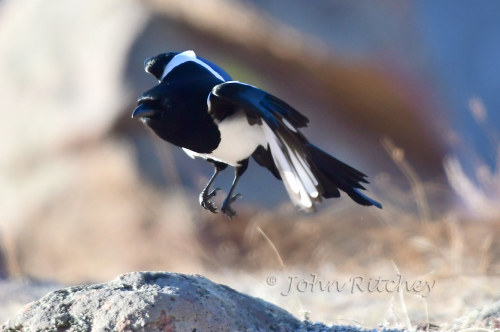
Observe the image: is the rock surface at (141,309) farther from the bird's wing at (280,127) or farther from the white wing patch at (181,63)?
the white wing patch at (181,63)

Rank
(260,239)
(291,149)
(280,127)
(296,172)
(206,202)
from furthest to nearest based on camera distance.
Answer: (260,239) → (206,202) → (296,172) → (291,149) → (280,127)

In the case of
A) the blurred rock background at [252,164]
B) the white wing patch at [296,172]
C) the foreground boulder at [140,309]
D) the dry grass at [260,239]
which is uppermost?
the blurred rock background at [252,164]

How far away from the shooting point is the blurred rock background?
7191 mm

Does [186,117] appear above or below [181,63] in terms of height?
below

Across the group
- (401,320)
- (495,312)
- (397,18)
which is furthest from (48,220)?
(495,312)

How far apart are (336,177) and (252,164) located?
445cm

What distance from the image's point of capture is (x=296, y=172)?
2.79m

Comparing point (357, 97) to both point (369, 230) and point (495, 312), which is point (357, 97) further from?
point (495, 312)

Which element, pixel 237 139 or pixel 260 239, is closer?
pixel 237 139

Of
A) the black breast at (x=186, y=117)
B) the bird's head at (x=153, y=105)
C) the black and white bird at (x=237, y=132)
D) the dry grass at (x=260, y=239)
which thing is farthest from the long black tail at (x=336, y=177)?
the dry grass at (x=260, y=239)

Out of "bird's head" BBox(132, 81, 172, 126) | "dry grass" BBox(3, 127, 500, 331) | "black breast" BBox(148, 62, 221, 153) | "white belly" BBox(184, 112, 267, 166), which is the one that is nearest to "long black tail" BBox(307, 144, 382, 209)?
"white belly" BBox(184, 112, 267, 166)

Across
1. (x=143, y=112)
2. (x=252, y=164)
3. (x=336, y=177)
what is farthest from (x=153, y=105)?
(x=252, y=164)

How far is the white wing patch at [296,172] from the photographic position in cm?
271

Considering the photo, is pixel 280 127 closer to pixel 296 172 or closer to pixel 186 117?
pixel 296 172
